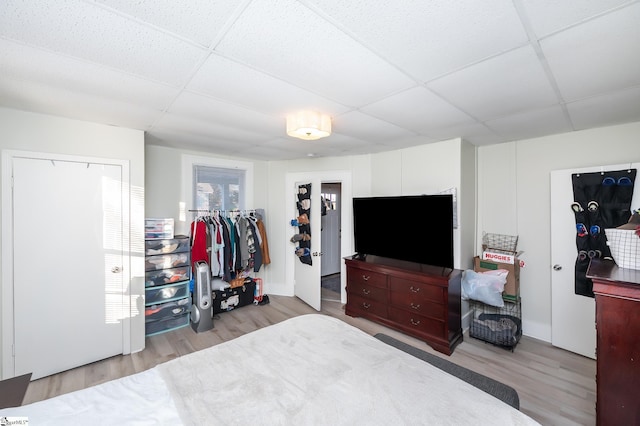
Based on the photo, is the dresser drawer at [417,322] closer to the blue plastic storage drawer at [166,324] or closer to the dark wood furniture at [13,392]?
the blue plastic storage drawer at [166,324]

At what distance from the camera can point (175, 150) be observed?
11.5 ft

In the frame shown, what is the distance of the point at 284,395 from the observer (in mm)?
1156

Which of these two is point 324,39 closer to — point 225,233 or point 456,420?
point 456,420

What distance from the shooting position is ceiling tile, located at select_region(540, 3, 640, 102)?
1.12m

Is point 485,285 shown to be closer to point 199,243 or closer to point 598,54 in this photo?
point 598,54

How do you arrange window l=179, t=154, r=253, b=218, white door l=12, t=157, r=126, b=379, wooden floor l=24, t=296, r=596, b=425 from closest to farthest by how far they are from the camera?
wooden floor l=24, t=296, r=596, b=425, white door l=12, t=157, r=126, b=379, window l=179, t=154, r=253, b=218

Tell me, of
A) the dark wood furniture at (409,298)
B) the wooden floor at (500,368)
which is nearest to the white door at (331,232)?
the dark wood furniture at (409,298)

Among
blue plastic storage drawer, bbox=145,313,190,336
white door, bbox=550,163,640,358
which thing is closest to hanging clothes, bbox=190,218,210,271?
blue plastic storage drawer, bbox=145,313,190,336

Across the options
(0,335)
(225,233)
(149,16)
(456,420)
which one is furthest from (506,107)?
(0,335)

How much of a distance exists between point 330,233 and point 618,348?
442 cm

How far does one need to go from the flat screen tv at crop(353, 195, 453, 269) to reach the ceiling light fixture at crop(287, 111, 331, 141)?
1.40 m

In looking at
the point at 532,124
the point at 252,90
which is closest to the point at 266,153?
the point at 252,90

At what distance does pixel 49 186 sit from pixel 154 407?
2300 millimetres

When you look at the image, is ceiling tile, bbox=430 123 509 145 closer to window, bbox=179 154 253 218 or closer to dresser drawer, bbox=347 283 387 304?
dresser drawer, bbox=347 283 387 304
